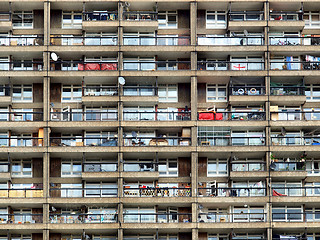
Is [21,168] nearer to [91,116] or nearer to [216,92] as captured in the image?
[91,116]

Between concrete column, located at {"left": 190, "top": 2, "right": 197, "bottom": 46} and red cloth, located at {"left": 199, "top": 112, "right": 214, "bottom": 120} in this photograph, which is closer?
red cloth, located at {"left": 199, "top": 112, "right": 214, "bottom": 120}

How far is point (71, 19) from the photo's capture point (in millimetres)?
87188

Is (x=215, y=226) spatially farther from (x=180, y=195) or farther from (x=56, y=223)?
(x=56, y=223)

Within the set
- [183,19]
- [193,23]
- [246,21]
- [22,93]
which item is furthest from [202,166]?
[22,93]

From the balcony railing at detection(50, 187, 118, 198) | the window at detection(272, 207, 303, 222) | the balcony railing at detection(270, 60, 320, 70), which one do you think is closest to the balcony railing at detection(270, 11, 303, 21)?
the balcony railing at detection(270, 60, 320, 70)

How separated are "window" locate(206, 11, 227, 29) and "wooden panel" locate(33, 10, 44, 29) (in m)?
15.6

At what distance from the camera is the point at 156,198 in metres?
81.5

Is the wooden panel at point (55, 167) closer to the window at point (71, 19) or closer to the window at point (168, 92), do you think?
the window at point (168, 92)

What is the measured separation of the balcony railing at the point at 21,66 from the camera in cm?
8524

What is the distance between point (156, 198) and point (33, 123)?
12884 mm

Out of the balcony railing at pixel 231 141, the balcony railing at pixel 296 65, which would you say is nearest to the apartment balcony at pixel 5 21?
the balcony railing at pixel 231 141

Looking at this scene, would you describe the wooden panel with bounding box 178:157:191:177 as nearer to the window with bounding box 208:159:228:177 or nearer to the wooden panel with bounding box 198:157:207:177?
the wooden panel with bounding box 198:157:207:177

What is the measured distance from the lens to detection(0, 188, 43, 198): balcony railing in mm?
81812

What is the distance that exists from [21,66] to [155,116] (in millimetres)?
13455
